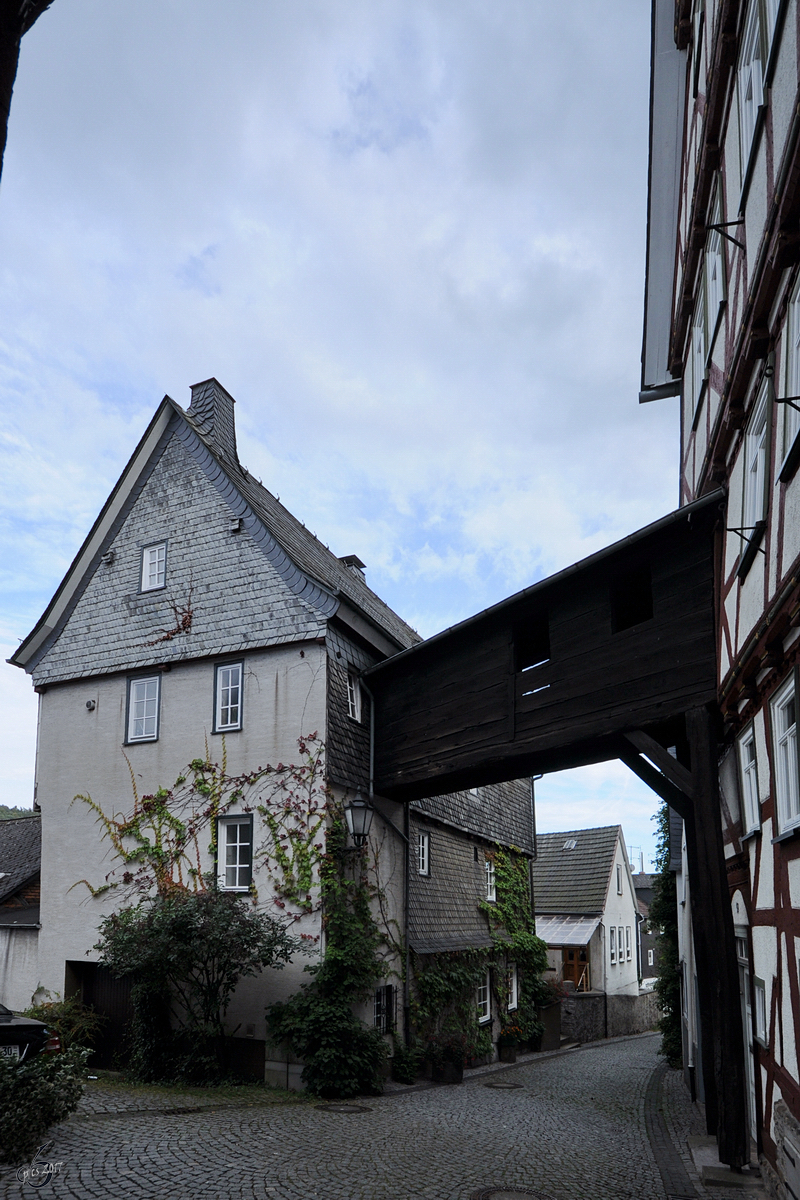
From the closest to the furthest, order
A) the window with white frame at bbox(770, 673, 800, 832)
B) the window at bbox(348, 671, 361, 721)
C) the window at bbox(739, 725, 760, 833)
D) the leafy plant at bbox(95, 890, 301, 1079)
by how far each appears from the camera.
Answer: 1. the window with white frame at bbox(770, 673, 800, 832)
2. the window at bbox(739, 725, 760, 833)
3. the leafy plant at bbox(95, 890, 301, 1079)
4. the window at bbox(348, 671, 361, 721)

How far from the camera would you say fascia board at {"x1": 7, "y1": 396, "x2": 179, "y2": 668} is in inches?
693

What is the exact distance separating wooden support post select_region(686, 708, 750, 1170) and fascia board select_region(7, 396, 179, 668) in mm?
11777

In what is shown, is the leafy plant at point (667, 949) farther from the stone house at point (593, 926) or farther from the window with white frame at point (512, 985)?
the stone house at point (593, 926)

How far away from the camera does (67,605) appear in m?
17.8

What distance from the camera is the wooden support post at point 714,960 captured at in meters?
8.55

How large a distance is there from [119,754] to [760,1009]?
37.5 ft

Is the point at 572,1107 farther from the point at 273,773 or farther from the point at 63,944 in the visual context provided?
the point at 63,944

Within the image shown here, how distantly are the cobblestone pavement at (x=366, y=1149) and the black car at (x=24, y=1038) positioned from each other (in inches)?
31.7

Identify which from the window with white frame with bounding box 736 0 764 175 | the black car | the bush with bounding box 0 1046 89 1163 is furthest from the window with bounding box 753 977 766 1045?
the window with white frame with bounding box 736 0 764 175

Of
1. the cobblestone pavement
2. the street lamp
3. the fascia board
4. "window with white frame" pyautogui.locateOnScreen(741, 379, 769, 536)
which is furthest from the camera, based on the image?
the fascia board

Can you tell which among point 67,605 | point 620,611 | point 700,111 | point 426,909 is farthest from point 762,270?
point 67,605

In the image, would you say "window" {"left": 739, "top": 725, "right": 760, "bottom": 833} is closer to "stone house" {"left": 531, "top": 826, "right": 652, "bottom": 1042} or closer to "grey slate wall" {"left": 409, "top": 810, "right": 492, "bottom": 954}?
"grey slate wall" {"left": 409, "top": 810, "right": 492, "bottom": 954}

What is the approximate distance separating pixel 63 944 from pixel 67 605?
20.3 feet

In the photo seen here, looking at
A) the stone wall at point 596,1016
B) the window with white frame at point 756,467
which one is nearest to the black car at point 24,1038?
the window with white frame at point 756,467
